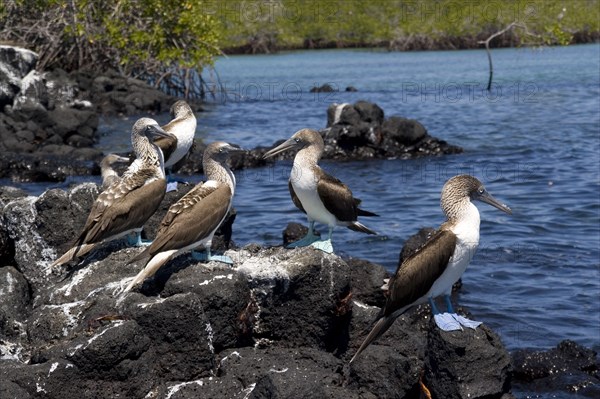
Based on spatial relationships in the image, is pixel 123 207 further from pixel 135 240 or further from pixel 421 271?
Result: pixel 421 271

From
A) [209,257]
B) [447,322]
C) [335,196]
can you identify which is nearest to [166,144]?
[335,196]

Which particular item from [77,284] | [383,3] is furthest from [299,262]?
[383,3]

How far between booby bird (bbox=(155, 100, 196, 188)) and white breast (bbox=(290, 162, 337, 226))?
1.99 meters

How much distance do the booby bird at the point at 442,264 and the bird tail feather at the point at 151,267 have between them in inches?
63.1

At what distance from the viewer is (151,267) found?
704cm

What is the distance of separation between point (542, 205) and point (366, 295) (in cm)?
941

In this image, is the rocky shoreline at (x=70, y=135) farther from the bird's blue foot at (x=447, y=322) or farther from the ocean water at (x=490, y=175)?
the bird's blue foot at (x=447, y=322)

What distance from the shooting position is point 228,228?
9.50m

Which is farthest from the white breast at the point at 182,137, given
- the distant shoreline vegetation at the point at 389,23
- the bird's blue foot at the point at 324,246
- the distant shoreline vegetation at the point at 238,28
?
the distant shoreline vegetation at the point at 389,23

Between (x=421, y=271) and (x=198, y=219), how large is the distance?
176 cm

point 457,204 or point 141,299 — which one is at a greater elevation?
point 457,204

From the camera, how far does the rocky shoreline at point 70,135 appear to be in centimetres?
1992

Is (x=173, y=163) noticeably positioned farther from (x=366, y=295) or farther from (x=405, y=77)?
(x=405, y=77)

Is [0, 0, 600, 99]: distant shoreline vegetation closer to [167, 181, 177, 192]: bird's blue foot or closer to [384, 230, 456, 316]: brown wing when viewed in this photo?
[167, 181, 177, 192]: bird's blue foot
